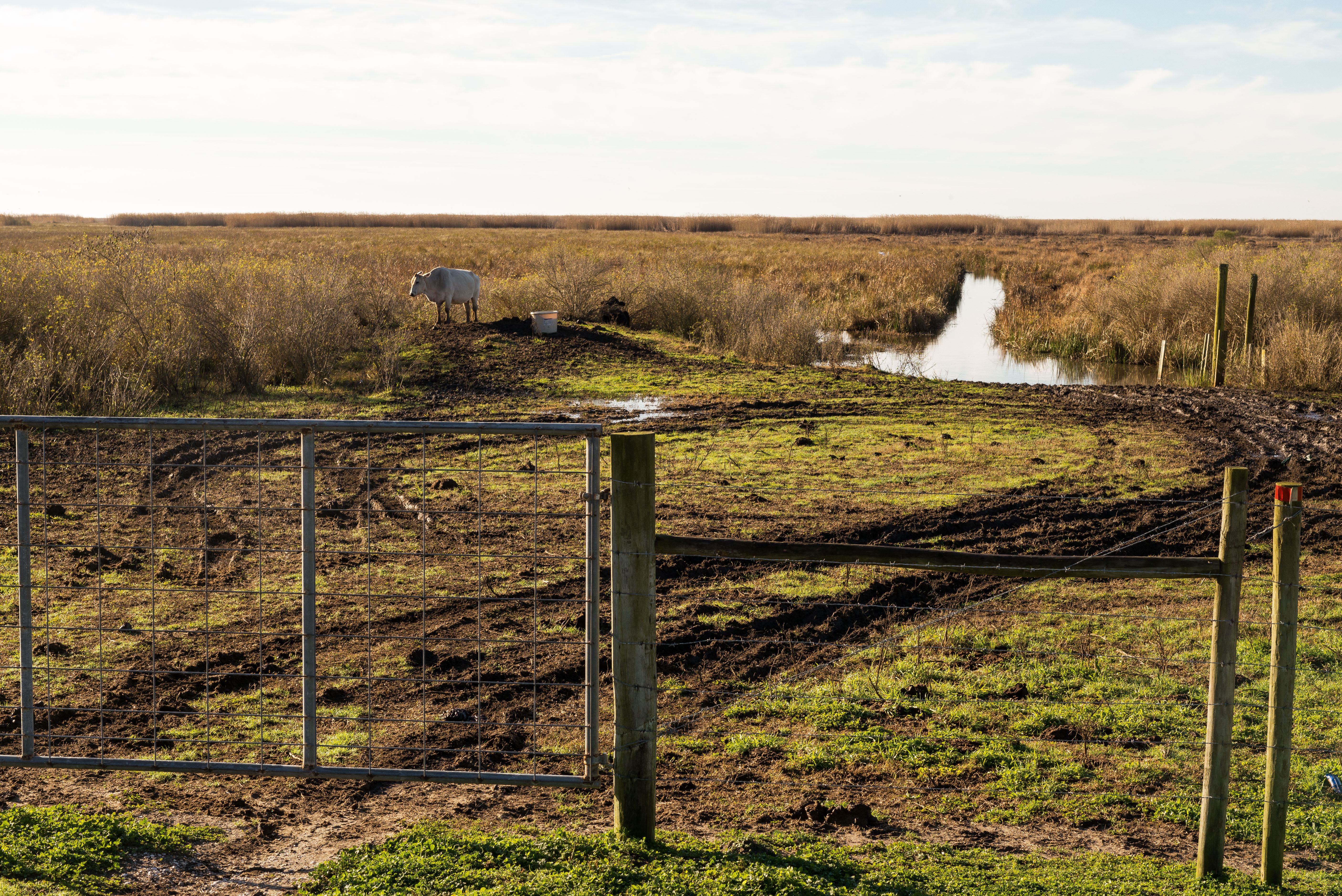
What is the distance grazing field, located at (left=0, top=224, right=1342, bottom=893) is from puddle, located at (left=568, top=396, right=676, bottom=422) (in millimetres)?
182

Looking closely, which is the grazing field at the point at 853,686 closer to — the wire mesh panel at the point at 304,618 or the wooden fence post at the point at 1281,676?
the wire mesh panel at the point at 304,618

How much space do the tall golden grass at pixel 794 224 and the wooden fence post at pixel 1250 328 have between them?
75694 millimetres

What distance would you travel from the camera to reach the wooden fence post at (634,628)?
3633mm

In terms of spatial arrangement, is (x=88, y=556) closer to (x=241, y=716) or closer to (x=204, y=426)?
(x=241, y=716)

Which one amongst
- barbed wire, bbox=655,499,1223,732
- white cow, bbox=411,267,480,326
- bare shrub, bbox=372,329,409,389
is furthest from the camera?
white cow, bbox=411,267,480,326

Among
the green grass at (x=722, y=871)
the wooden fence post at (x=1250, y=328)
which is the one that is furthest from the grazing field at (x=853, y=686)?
the wooden fence post at (x=1250, y=328)

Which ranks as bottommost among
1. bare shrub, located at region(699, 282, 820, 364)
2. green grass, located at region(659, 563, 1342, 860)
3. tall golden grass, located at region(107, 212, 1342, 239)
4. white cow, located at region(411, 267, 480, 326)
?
green grass, located at region(659, 563, 1342, 860)

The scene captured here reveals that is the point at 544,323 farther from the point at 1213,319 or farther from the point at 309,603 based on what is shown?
the point at 309,603

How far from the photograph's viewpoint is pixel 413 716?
212 inches

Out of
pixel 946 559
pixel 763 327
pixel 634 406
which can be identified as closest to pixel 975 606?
pixel 946 559

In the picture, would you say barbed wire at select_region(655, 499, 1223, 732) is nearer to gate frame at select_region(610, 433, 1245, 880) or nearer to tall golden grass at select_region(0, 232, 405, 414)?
gate frame at select_region(610, 433, 1245, 880)

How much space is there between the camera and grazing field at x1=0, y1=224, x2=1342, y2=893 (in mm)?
3826

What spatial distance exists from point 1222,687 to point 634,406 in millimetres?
12100

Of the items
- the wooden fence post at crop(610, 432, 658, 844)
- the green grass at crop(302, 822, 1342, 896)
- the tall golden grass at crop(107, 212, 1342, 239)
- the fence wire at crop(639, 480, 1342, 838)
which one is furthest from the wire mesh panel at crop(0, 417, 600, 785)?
the tall golden grass at crop(107, 212, 1342, 239)
